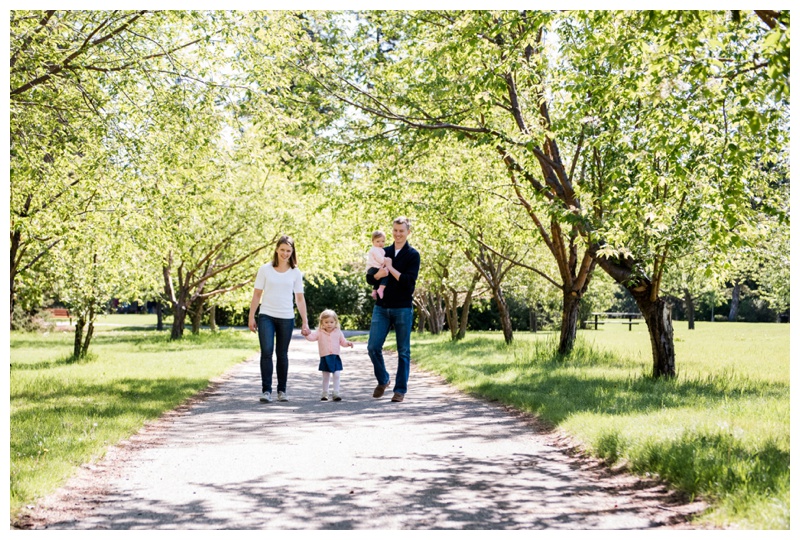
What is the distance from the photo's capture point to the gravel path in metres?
4.17

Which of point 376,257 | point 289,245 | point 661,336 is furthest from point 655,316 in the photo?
point 289,245

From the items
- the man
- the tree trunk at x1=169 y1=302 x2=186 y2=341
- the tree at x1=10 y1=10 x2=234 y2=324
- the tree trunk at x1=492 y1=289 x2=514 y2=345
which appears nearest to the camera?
the man

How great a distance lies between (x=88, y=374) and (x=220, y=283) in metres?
15.6

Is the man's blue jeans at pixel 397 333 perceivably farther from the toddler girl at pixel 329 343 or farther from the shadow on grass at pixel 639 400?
the shadow on grass at pixel 639 400

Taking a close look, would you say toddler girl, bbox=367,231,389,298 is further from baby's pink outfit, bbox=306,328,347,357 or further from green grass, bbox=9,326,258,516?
green grass, bbox=9,326,258,516

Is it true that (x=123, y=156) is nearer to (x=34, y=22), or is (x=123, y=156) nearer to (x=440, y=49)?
(x=34, y=22)

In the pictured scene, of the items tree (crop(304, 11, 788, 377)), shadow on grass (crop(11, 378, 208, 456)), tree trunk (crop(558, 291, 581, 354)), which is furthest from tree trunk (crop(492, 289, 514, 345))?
shadow on grass (crop(11, 378, 208, 456))

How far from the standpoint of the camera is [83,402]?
894 centimetres

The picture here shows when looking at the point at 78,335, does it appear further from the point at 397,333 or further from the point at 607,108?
the point at 607,108

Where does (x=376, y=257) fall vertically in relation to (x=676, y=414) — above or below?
above

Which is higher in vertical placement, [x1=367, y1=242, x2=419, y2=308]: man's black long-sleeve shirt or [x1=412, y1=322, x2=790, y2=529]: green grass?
[x1=367, y1=242, x2=419, y2=308]: man's black long-sleeve shirt

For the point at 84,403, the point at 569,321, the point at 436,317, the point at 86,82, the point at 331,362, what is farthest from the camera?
the point at 436,317

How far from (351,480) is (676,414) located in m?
3.60
